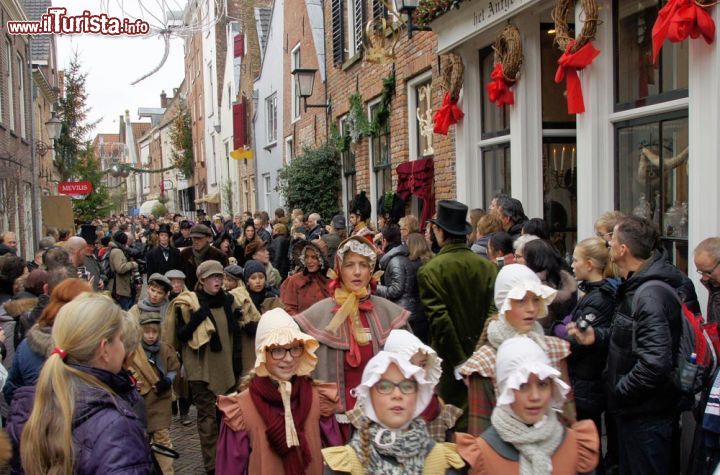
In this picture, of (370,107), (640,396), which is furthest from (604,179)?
(370,107)

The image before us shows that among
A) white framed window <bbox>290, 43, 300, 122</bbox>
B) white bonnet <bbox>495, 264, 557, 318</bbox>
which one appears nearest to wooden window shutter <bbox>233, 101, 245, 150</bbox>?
white framed window <bbox>290, 43, 300, 122</bbox>

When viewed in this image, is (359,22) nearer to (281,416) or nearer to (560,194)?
(560,194)

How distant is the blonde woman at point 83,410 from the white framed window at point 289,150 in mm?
17225

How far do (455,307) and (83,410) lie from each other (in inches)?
111

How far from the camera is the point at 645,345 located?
12.1ft

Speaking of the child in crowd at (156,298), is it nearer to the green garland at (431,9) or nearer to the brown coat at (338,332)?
the brown coat at (338,332)

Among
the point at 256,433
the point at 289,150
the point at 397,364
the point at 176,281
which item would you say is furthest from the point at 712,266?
the point at 289,150

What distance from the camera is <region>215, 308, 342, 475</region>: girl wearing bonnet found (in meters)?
3.28

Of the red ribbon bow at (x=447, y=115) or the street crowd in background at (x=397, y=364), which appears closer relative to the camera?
the street crowd in background at (x=397, y=364)

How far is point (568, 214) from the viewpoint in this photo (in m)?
8.09

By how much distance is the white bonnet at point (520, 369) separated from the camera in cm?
264

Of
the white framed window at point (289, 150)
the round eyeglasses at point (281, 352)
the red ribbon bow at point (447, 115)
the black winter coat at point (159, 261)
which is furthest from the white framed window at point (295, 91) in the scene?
the round eyeglasses at point (281, 352)

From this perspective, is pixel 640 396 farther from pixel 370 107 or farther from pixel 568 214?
pixel 370 107

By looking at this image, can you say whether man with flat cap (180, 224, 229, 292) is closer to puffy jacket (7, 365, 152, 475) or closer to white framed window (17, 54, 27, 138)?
puffy jacket (7, 365, 152, 475)
